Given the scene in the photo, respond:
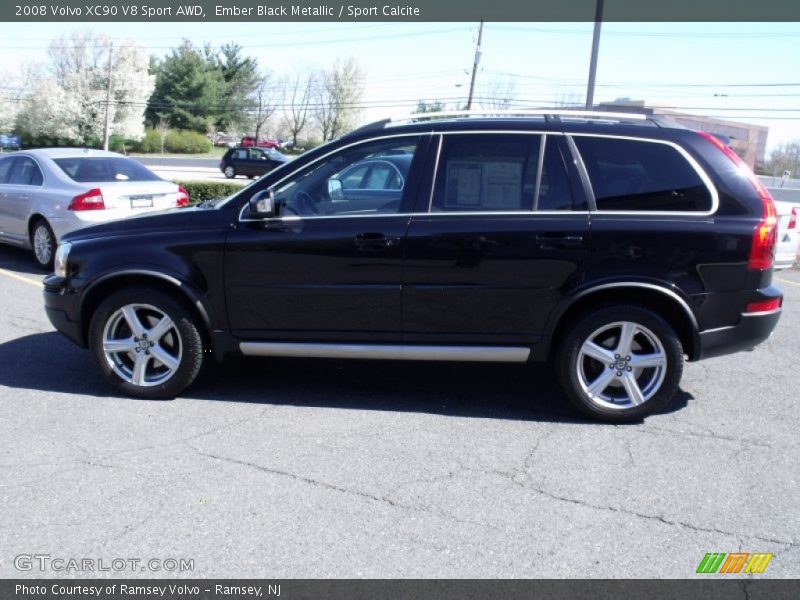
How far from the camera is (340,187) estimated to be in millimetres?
5219

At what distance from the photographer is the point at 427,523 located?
3586 mm

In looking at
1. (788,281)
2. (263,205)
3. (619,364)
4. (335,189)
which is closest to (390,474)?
(619,364)

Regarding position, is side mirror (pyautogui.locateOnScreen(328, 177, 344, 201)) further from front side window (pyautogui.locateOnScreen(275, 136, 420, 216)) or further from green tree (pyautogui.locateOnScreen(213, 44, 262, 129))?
green tree (pyautogui.locateOnScreen(213, 44, 262, 129))

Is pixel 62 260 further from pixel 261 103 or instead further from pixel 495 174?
pixel 261 103

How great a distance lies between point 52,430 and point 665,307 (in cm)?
398

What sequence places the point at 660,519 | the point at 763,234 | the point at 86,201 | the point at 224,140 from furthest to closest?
1. the point at 224,140
2. the point at 86,201
3. the point at 763,234
4. the point at 660,519

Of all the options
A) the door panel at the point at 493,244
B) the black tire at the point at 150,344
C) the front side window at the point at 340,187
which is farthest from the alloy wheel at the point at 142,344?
the door panel at the point at 493,244

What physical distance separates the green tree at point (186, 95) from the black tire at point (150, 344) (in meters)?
70.3

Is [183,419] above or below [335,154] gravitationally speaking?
below

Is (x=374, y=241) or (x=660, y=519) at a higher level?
(x=374, y=241)

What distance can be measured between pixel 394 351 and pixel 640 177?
1.96 meters
